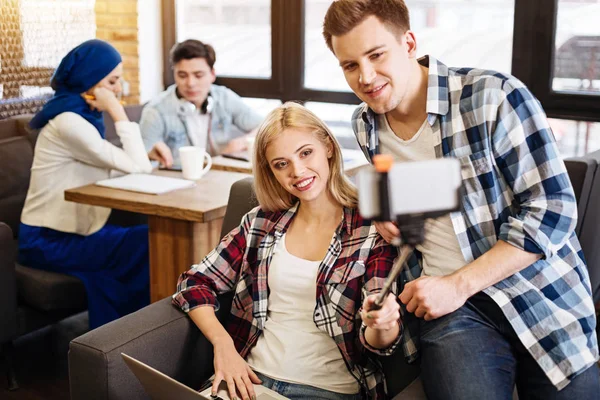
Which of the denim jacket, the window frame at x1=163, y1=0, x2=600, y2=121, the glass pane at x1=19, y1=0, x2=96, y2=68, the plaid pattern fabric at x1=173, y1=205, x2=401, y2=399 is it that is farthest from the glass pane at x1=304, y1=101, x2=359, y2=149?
the plaid pattern fabric at x1=173, y1=205, x2=401, y2=399

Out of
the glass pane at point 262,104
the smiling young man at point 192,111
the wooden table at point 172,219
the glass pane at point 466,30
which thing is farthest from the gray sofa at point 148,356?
the glass pane at point 262,104

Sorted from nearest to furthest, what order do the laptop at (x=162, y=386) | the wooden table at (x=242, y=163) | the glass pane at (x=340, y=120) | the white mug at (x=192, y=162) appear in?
the laptop at (x=162, y=386) < the white mug at (x=192, y=162) < the wooden table at (x=242, y=163) < the glass pane at (x=340, y=120)

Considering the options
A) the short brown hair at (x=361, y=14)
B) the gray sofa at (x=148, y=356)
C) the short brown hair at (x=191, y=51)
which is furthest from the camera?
the short brown hair at (x=191, y=51)

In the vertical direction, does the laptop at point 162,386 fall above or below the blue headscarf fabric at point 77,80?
below

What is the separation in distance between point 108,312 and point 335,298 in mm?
1460

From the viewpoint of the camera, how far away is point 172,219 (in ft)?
8.83

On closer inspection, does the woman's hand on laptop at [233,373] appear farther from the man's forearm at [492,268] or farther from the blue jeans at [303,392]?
the man's forearm at [492,268]

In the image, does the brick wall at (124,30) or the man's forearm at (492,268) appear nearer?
the man's forearm at (492,268)

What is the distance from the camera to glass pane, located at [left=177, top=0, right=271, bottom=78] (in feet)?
15.1

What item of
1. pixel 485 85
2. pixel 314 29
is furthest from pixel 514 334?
pixel 314 29

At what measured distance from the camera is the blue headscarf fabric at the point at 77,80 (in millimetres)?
3008

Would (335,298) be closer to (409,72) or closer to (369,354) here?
(369,354)

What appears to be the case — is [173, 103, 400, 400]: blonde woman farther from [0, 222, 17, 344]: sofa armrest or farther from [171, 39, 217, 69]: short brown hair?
[171, 39, 217, 69]: short brown hair

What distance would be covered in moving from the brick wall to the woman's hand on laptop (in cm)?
313
